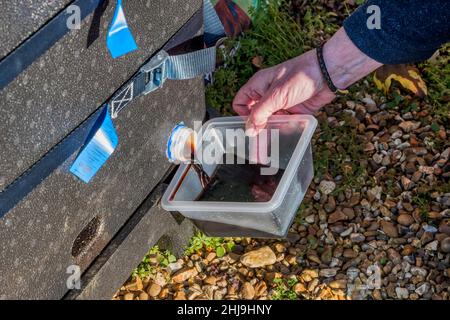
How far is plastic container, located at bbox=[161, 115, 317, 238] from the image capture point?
2.24 metres

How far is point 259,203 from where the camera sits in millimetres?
2209

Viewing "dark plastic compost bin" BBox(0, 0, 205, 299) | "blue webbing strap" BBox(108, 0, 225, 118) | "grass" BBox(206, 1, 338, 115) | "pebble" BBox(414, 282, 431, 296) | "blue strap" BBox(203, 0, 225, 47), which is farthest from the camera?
"grass" BBox(206, 1, 338, 115)

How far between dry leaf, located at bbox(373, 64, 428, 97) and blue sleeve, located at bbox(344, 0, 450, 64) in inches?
30.5

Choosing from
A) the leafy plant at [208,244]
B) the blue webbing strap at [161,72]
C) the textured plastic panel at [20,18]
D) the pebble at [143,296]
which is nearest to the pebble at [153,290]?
the pebble at [143,296]

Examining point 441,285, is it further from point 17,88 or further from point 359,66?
point 17,88

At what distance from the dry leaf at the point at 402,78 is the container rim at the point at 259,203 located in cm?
68

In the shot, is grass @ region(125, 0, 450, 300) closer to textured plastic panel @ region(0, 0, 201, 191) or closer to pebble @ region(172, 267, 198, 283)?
pebble @ region(172, 267, 198, 283)

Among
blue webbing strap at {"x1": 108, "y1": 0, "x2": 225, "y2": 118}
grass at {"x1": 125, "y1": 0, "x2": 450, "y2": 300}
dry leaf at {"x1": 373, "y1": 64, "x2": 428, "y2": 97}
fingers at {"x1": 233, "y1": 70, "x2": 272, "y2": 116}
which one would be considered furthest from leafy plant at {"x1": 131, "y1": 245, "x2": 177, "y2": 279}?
dry leaf at {"x1": 373, "y1": 64, "x2": 428, "y2": 97}

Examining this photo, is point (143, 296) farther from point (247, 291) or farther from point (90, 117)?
point (90, 117)

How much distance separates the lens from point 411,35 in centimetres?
206

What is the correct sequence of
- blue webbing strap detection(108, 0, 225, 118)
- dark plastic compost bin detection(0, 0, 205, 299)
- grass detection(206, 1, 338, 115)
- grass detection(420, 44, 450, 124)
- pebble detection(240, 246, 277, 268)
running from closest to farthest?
dark plastic compost bin detection(0, 0, 205, 299) → blue webbing strap detection(108, 0, 225, 118) → pebble detection(240, 246, 277, 268) → grass detection(420, 44, 450, 124) → grass detection(206, 1, 338, 115)

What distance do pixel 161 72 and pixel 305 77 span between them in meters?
0.47

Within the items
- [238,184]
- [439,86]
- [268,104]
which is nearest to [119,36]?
[268,104]

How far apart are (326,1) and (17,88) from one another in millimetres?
2095
